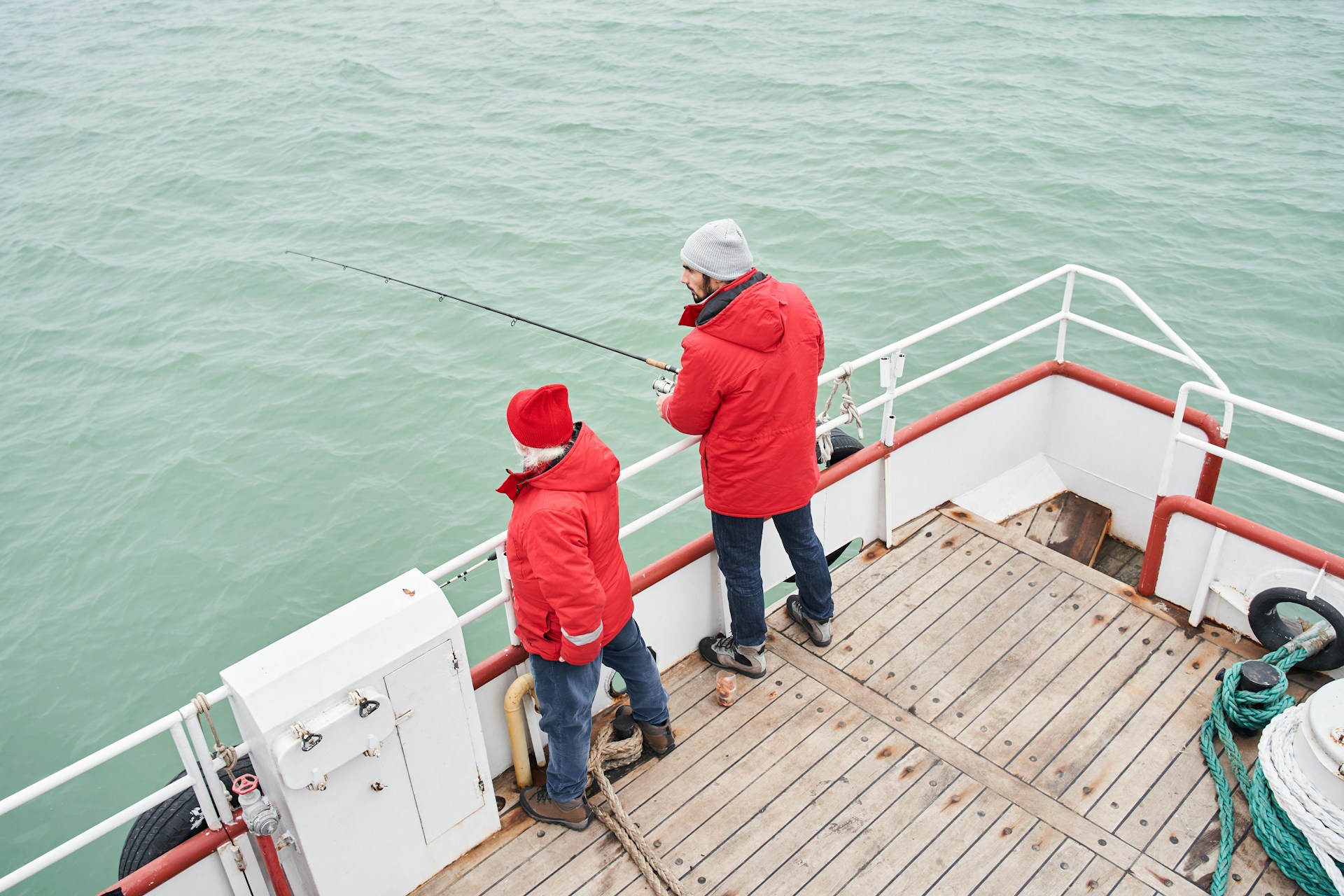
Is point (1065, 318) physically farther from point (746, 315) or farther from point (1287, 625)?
point (746, 315)

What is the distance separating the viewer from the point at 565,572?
3490mm

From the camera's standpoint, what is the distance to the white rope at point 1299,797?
3678 mm

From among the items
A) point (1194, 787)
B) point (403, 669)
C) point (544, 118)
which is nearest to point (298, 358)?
point (544, 118)

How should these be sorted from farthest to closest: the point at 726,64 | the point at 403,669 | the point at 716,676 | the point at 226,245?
the point at 726,64 → the point at 226,245 → the point at 716,676 → the point at 403,669

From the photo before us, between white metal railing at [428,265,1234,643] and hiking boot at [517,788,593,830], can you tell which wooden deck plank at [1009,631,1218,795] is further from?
→ hiking boot at [517,788,593,830]

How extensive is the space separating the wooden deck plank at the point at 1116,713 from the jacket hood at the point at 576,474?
87.0 inches

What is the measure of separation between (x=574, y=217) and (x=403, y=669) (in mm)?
11977

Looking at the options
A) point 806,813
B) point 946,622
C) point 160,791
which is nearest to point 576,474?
point 160,791

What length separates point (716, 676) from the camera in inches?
193

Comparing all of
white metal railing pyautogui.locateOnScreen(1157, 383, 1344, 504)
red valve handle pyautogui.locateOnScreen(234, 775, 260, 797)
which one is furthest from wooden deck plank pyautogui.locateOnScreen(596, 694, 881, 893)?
white metal railing pyautogui.locateOnScreen(1157, 383, 1344, 504)

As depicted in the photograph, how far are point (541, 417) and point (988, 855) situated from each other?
7.85ft

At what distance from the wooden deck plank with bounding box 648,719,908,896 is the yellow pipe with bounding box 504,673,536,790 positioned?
614 millimetres

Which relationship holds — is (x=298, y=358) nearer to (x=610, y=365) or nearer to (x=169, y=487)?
(x=169, y=487)

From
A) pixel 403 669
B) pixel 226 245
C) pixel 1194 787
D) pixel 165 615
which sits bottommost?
pixel 165 615
